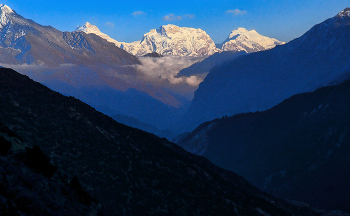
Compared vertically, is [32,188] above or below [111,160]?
below

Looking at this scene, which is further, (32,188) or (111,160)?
(111,160)

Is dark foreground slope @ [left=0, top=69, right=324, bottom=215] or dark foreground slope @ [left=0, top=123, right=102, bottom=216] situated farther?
dark foreground slope @ [left=0, top=69, right=324, bottom=215]

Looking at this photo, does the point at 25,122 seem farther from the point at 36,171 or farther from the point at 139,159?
the point at 36,171

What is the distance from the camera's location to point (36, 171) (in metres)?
45.5

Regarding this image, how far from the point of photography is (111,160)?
281 ft

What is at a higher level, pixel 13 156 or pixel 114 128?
pixel 114 128

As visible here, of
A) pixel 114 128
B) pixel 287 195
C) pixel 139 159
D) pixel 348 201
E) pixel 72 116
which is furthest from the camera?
pixel 287 195

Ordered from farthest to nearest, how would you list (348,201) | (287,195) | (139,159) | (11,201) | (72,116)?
(287,195) → (348,201) → (72,116) → (139,159) → (11,201)

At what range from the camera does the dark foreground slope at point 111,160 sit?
75500 millimetres

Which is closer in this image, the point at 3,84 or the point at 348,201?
the point at 3,84

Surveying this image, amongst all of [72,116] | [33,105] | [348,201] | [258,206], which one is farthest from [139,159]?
[348,201]

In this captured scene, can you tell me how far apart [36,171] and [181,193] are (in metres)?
42.8

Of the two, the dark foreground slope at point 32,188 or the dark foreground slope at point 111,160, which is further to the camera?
the dark foreground slope at point 111,160

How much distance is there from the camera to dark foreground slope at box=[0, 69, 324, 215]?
248ft
